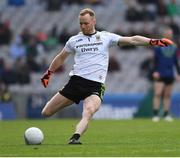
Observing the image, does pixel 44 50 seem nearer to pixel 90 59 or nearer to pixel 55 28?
pixel 55 28

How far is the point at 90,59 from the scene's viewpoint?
45.5ft

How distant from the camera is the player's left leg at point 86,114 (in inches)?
515

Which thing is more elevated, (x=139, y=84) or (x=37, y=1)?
(x=37, y=1)

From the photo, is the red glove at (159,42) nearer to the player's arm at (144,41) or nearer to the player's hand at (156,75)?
the player's arm at (144,41)

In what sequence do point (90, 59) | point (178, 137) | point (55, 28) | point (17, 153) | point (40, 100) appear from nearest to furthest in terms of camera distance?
point (17, 153), point (90, 59), point (178, 137), point (40, 100), point (55, 28)

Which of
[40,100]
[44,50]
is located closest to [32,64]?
[44,50]

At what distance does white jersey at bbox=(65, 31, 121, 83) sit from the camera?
545 inches

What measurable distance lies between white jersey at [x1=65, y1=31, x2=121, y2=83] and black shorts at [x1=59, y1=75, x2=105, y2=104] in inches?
3.1

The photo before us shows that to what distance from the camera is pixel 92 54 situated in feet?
45.5

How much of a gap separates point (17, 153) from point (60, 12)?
24268 millimetres

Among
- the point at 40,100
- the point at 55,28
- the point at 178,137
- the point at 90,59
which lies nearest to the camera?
the point at 90,59

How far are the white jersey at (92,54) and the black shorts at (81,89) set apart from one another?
8cm

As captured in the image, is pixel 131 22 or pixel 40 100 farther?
pixel 131 22

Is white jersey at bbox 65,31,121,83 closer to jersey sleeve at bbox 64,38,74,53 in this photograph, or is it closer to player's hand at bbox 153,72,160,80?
jersey sleeve at bbox 64,38,74,53
